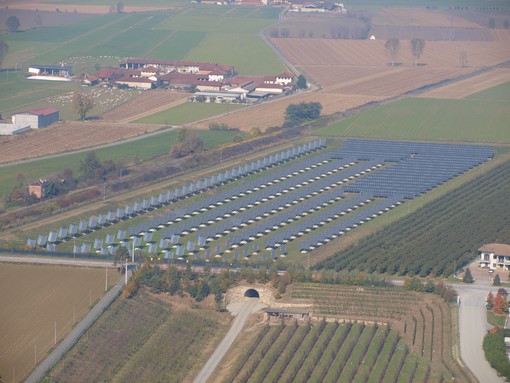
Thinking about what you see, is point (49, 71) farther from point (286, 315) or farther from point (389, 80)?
point (286, 315)

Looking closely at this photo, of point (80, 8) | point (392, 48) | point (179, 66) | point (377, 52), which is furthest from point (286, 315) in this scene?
point (80, 8)

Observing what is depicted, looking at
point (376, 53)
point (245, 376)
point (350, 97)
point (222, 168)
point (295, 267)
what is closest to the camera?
point (245, 376)

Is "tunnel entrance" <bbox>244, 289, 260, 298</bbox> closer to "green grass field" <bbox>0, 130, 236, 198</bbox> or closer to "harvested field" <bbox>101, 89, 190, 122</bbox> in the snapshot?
"green grass field" <bbox>0, 130, 236, 198</bbox>

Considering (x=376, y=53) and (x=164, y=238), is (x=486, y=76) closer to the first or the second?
(x=376, y=53)

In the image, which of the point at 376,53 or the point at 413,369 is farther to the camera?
the point at 376,53

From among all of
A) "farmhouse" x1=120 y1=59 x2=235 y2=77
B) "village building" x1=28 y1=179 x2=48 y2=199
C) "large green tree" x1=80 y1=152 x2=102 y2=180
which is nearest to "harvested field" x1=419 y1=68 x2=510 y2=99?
"farmhouse" x1=120 y1=59 x2=235 y2=77

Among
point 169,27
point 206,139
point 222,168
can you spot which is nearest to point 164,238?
point 222,168
